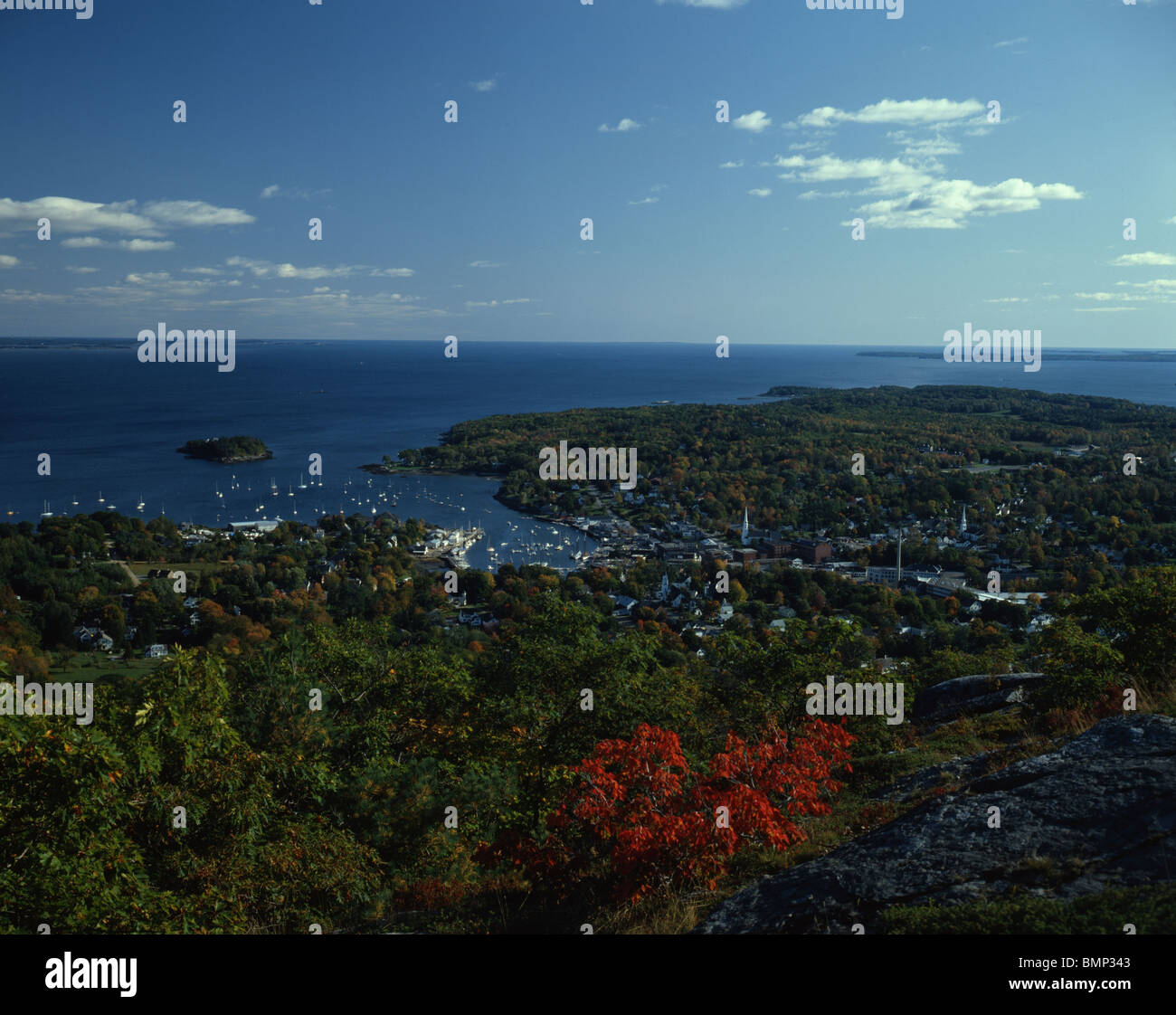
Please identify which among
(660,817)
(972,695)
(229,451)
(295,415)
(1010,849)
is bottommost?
(972,695)

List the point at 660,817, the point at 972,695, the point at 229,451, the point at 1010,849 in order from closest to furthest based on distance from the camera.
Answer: the point at 1010,849 → the point at 660,817 → the point at 972,695 → the point at 229,451

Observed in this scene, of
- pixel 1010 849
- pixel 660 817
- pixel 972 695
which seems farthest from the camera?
pixel 972 695

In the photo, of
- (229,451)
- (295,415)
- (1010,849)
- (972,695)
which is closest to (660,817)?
(1010,849)

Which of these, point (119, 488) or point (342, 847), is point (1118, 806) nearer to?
point (342, 847)

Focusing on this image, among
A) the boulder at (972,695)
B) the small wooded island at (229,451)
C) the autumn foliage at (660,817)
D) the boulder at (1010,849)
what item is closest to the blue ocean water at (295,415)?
the small wooded island at (229,451)

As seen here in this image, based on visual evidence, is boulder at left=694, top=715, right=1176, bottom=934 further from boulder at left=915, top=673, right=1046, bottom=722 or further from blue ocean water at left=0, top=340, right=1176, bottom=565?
blue ocean water at left=0, top=340, right=1176, bottom=565

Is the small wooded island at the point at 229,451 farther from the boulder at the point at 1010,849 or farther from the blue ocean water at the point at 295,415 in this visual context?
the boulder at the point at 1010,849

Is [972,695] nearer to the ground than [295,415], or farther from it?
nearer to the ground

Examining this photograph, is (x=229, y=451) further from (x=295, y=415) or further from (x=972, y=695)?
(x=972, y=695)

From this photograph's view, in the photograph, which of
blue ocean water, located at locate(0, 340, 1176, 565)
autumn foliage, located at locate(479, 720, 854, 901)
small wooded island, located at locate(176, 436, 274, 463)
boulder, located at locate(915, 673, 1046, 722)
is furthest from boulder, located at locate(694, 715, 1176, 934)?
small wooded island, located at locate(176, 436, 274, 463)
